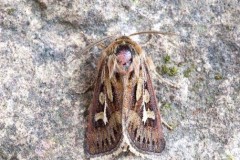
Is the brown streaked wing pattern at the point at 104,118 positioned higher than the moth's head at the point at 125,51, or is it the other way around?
the moth's head at the point at 125,51

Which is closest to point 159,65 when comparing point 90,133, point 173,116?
point 173,116

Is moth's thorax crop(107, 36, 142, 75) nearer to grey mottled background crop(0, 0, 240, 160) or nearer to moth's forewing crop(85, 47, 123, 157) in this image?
moth's forewing crop(85, 47, 123, 157)

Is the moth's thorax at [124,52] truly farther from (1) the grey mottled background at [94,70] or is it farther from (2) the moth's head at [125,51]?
(1) the grey mottled background at [94,70]

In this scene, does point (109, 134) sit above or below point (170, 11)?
below

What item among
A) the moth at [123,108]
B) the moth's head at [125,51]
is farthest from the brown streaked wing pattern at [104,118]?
the moth's head at [125,51]

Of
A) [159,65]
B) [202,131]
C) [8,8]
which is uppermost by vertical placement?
[8,8]

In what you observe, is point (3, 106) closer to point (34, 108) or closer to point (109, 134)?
point (34, 108)

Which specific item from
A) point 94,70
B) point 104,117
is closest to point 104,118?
point 104,117

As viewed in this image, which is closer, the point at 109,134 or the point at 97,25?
the point at 109,134

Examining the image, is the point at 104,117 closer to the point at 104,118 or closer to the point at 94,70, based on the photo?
the point at 104,118
